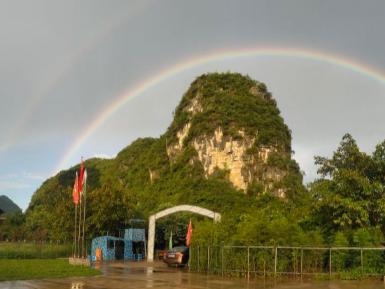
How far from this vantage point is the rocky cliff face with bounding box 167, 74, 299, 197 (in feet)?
370

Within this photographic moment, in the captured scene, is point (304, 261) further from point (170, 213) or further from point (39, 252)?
point (39, 252)

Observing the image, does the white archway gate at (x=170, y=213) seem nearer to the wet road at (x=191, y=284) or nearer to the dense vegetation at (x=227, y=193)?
the dense vegetation at (x=227, y=193)

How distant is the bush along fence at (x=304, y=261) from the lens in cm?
2136

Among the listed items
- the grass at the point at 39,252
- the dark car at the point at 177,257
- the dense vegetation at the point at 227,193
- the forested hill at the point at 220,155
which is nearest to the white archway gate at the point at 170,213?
the dense vegetation at the point at 227,193

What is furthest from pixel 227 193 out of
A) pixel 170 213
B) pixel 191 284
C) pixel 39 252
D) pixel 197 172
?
pixel 191 284

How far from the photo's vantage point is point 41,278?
21.4 meters

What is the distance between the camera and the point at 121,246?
47031 mm

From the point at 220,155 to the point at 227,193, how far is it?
1279 cm

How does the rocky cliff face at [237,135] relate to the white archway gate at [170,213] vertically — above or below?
above

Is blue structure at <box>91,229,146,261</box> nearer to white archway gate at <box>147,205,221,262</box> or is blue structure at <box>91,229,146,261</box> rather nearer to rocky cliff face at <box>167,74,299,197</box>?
white archway gate at <box>147,205,221,262</box>

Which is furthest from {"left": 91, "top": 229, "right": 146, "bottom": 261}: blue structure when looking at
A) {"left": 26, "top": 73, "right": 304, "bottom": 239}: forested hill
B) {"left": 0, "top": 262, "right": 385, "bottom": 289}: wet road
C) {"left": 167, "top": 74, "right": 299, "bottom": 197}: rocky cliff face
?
{"left": 167, "top": 74, "right": 299, "bottom": 197}: rocky cliff face

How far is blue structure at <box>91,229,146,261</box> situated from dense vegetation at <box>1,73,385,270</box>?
17.2 feet

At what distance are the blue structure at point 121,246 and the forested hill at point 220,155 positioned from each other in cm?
5019

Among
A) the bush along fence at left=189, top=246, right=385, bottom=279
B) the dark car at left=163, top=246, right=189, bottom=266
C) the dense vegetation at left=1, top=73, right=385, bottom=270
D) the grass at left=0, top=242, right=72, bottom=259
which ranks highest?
the dense vegetation at left=1, top=73, right=385, bottom=270
